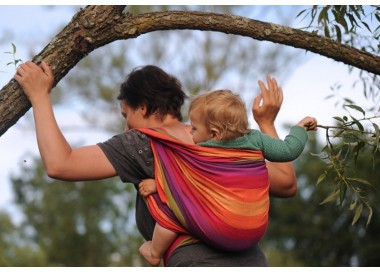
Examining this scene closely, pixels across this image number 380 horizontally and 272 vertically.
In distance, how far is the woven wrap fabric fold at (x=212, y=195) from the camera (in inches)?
107

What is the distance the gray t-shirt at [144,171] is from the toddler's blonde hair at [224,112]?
0.86ft

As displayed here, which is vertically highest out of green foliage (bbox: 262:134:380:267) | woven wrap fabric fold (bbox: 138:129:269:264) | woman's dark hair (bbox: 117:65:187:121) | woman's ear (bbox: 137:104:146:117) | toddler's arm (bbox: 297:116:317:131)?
woman's dark hair (bbox: 117:65:187:121)

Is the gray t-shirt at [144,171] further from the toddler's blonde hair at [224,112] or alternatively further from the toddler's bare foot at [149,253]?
the toddler's blonde hair at [224,112]

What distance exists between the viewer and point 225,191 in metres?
2.75

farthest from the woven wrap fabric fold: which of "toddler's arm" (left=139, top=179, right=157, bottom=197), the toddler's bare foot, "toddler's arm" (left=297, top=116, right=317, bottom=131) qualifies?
"toddler's arm" (left=297, top=116, right=317, bottom=131)

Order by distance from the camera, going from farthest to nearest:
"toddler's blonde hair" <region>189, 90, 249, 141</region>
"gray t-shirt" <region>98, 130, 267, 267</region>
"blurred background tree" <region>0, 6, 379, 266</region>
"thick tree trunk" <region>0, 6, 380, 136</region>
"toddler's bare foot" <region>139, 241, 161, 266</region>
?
1. "blurred background tree" <region>0, 6, 379, 266</region>
2. "thick tree trunk" <region>0, 6, 380, 136</region>
3. "toddler's bare foot" <region>139, 241, 161, 266</region>
4. "gray t-shirt" <region>98, 130, 267, 267</region>
5. "toddler's blonde hair" <region>189, 90, 249, 141</region>

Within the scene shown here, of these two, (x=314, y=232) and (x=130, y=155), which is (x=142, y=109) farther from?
(x=314, y=232)

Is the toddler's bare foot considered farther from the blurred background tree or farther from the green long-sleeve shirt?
the blurred background tree

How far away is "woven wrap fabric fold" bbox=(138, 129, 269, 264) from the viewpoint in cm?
273

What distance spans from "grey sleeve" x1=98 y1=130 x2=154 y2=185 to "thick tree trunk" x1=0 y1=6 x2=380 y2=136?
43 centimetres

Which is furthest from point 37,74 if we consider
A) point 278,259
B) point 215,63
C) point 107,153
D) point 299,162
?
point 299,162

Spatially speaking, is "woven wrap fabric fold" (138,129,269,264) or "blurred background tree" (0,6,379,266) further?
"blurred background tree" (0,6,379,266)

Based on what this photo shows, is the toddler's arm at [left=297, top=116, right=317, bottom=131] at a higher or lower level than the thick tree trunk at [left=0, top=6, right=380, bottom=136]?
lower

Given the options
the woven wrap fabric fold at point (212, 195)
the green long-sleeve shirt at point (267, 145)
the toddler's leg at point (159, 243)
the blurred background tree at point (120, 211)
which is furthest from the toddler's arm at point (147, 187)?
the blurred background tree at point (120, 211)
